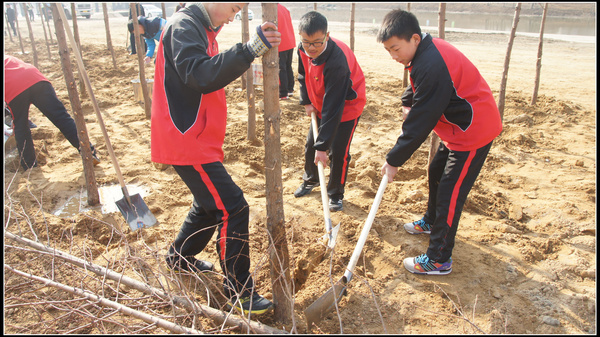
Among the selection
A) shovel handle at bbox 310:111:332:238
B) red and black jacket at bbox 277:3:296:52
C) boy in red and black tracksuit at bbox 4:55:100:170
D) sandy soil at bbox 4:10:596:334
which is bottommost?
sandy soil at bbox 4:10:596:334

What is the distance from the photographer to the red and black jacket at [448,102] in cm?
235

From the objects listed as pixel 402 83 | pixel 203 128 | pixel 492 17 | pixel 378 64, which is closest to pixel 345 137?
pixel 203 128

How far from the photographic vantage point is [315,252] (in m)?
3.08

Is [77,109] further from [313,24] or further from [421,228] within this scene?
[421,228]

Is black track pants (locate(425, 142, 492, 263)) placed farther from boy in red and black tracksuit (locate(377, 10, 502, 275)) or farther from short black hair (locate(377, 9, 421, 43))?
short black hair (locate(377, 9, 421, 43))

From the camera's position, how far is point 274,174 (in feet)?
7.30

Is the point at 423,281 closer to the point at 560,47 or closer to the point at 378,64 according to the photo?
the point at 378,64

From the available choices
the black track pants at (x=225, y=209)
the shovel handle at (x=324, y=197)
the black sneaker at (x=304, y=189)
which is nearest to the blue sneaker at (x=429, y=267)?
the shovel handle at (x=324, y=197)

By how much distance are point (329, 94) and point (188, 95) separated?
137 centimetres

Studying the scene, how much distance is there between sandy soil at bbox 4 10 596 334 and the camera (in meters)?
2.43

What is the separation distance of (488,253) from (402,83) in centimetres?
551

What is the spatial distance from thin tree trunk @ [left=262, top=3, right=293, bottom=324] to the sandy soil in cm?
13

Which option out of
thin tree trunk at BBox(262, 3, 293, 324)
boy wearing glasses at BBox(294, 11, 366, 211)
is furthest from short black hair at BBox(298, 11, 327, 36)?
thin tree trunk at BBox(262, 3, 293, 324)

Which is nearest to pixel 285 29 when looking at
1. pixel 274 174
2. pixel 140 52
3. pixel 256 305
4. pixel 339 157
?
pixel 140 52
